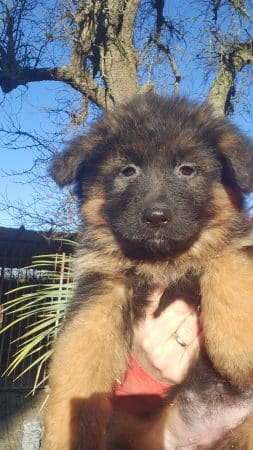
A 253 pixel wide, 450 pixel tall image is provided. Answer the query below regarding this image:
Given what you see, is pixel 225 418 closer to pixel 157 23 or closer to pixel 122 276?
pixel 122 276

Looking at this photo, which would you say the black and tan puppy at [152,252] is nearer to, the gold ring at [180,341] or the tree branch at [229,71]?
the gold ring at [180,341]

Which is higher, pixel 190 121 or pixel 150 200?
pixel 190 121

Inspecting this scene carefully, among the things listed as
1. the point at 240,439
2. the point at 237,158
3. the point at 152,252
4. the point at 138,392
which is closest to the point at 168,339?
the point at 138,392

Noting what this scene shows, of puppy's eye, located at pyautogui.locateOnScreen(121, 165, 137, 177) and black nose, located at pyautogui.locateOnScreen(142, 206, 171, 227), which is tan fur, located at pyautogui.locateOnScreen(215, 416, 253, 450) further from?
puppy's eye, located at pyautogui.locateOnScreen(121, 165, 137, 177)

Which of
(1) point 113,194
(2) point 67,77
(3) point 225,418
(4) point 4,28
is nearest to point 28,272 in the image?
(2) point 67,77

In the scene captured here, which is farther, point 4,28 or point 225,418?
point 4,28

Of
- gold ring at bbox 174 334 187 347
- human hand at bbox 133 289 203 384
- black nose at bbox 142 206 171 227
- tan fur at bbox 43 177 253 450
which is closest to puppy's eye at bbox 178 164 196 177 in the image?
tan fur at bbox 43 177 253 450
